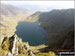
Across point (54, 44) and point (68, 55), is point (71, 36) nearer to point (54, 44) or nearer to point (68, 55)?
point (54, 44)

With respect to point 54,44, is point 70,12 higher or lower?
higher

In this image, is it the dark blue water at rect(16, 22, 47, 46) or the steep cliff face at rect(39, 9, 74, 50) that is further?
the dark blue water at rect(16, 22, 47, 46)

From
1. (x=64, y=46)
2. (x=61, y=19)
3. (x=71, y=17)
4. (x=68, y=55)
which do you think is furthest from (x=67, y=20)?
(x=68, y=55)

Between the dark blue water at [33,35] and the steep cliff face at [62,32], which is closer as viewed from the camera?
the steep cliff face at [62,32]

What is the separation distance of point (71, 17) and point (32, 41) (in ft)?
147

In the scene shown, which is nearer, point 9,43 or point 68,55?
point 68,55

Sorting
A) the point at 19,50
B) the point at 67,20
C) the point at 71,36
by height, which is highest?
the point at 67,20

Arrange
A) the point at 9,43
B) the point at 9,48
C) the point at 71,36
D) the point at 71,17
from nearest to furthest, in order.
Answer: the point at 9,48 < the point at 9,43 < the point at 71,36 < the point at 71,17

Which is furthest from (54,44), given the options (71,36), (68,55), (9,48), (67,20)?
(68,55)

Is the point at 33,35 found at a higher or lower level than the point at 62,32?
lower

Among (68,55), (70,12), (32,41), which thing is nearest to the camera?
(68,55)

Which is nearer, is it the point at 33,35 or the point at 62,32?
the point at 33,35

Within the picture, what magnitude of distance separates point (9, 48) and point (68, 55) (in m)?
15.8

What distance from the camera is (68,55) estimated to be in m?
12.0
